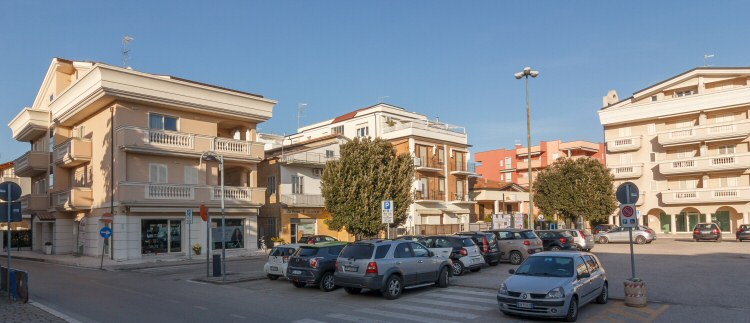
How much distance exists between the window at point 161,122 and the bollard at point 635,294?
2838 cm

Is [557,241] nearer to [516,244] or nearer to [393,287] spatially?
[516,244]

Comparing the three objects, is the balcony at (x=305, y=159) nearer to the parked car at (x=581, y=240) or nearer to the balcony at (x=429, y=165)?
the balcony at (x=429, y=165)

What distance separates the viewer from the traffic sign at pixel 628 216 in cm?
1412

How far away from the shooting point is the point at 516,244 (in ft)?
82.1

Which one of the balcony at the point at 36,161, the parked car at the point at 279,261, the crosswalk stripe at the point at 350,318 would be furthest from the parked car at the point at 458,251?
the balcony at the point at 36,161

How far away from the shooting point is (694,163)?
171 feet

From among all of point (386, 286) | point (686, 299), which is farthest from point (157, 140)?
point (686, 299)

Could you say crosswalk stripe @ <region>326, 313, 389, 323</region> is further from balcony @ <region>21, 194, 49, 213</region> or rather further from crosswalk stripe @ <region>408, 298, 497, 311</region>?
balcony @ <region>21, 194, 49, 213</region>

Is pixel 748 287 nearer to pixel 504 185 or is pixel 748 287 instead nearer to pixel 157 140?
pixel 157 140

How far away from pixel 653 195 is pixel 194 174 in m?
45.3

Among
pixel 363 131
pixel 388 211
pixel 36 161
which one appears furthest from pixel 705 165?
pixel 36 161

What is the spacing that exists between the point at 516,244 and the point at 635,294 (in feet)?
38.7

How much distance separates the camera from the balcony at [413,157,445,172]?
167 feet

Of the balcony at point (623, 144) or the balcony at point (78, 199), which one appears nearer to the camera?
the balcony at point (78, 199)
